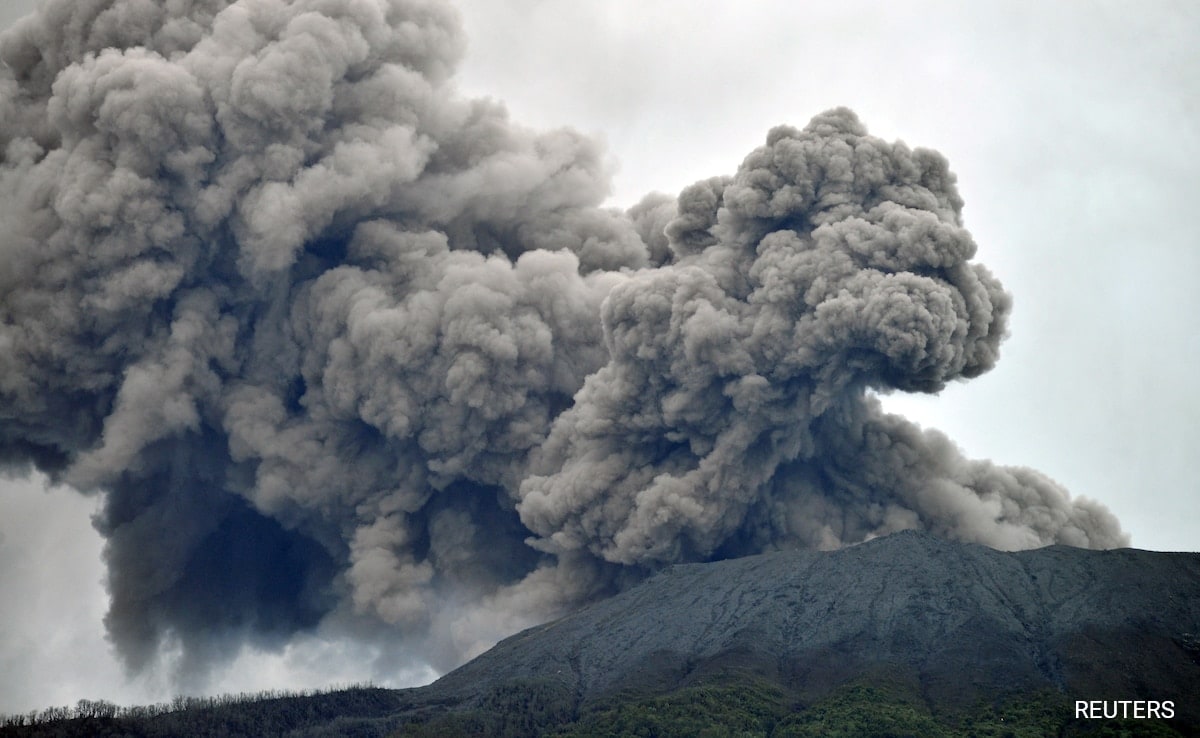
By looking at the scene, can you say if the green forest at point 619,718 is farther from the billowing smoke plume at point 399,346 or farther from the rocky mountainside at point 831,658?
the billowing smoke plume at point 399,346

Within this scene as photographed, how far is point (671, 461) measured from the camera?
62.7 meters

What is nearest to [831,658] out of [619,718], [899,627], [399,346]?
[899,627]

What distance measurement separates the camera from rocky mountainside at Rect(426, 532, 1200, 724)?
53312 millimetres

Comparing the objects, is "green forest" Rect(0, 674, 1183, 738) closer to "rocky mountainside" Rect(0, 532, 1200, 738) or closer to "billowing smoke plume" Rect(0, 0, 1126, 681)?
"rocky mountainside" Rect(0, 532, 1200, 738)

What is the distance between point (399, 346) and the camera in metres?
63.5

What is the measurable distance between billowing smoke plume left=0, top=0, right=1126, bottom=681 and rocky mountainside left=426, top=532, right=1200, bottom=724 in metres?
2.76

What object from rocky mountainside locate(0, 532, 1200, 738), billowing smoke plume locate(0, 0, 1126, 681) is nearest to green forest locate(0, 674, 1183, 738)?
rocky mountainside locate(0, 532, 1200, 738)

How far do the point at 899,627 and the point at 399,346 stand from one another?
21.1m

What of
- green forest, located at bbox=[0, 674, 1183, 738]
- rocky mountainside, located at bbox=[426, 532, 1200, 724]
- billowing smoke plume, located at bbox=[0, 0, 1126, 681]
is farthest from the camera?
billowing smoke plume, located at bbox=[0, 0, 1126, 681]

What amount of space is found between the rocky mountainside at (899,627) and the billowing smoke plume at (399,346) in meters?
2.76

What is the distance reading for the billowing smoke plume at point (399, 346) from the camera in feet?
202

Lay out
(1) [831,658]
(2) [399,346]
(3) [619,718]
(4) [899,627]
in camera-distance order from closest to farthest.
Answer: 1. (3) [619,718]
2. (1) [831,658]
3. (4) [899,627]
4. (2) [399,346]

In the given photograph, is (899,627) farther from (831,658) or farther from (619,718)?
(619,718)

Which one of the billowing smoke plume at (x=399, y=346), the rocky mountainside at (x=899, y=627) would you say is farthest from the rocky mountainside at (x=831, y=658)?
the billowing smoke plume at (x=399, y=346)
